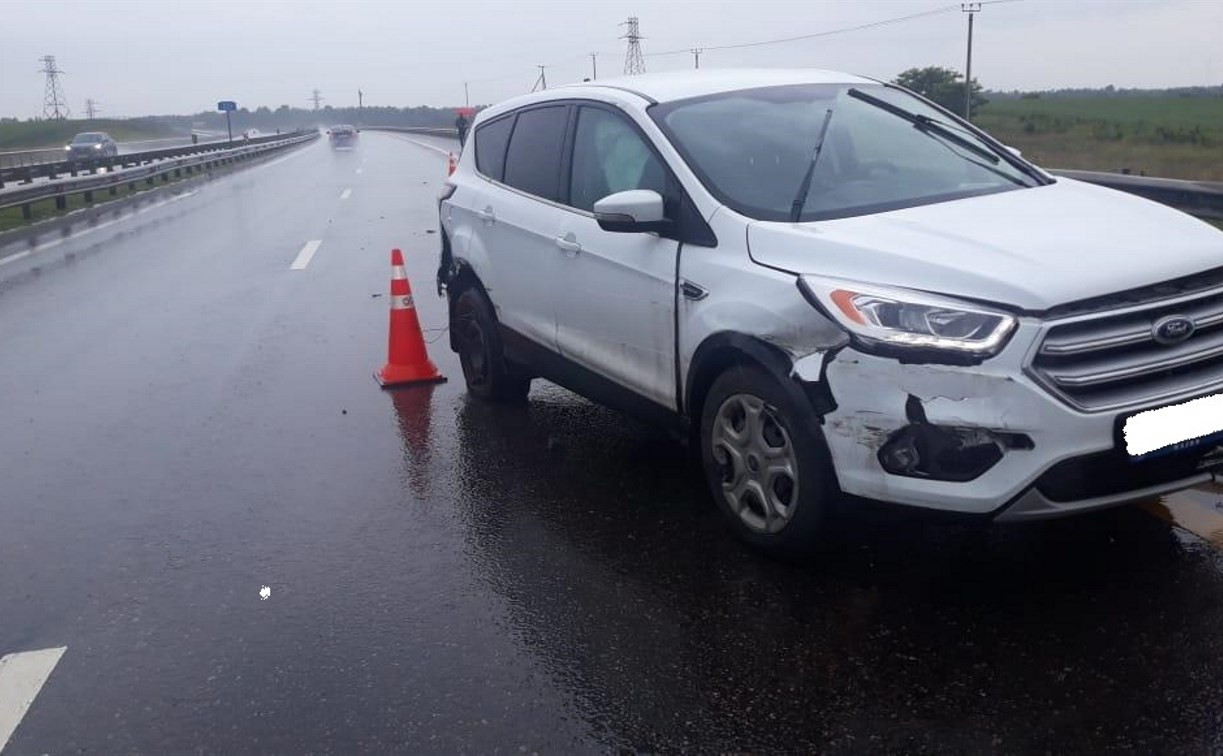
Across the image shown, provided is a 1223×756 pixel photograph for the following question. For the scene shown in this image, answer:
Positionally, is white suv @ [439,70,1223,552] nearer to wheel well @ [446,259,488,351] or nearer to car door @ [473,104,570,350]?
car door @ [473,104,570,350]

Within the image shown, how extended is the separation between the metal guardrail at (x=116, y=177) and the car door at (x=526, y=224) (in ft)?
54.1

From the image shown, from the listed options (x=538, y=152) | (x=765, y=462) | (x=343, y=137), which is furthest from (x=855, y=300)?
(x=343, y=137)

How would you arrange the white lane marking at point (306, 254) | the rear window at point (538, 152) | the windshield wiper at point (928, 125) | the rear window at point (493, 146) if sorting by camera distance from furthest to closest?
the white lane marking at point (306, 254) → the rear window at point (493, 146) → the rear window at point (538, 152) → the windshield wiper at point (928, 125)

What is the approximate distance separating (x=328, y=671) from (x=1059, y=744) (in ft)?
7.41

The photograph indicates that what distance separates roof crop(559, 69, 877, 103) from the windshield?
9cm

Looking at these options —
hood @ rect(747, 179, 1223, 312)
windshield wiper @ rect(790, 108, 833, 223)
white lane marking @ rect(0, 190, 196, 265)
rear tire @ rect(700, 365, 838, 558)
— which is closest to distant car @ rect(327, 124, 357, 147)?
white lane marking @ rect(0, 190, 196, 265)

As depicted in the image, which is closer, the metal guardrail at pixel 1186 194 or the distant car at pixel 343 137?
the metal guardrail at pixel 1186 194

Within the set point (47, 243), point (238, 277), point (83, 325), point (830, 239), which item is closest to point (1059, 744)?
point (830, 239)

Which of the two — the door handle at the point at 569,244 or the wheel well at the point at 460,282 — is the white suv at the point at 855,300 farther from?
the wheel well at the point at 460,282

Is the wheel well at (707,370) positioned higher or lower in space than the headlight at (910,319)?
lower

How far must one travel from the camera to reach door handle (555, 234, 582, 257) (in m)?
5.69

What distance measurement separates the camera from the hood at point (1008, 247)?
3.81 m

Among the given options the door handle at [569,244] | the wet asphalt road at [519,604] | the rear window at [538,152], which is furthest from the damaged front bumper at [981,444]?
the rear window at [538,152]

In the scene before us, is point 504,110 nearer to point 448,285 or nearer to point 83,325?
point 448,285
